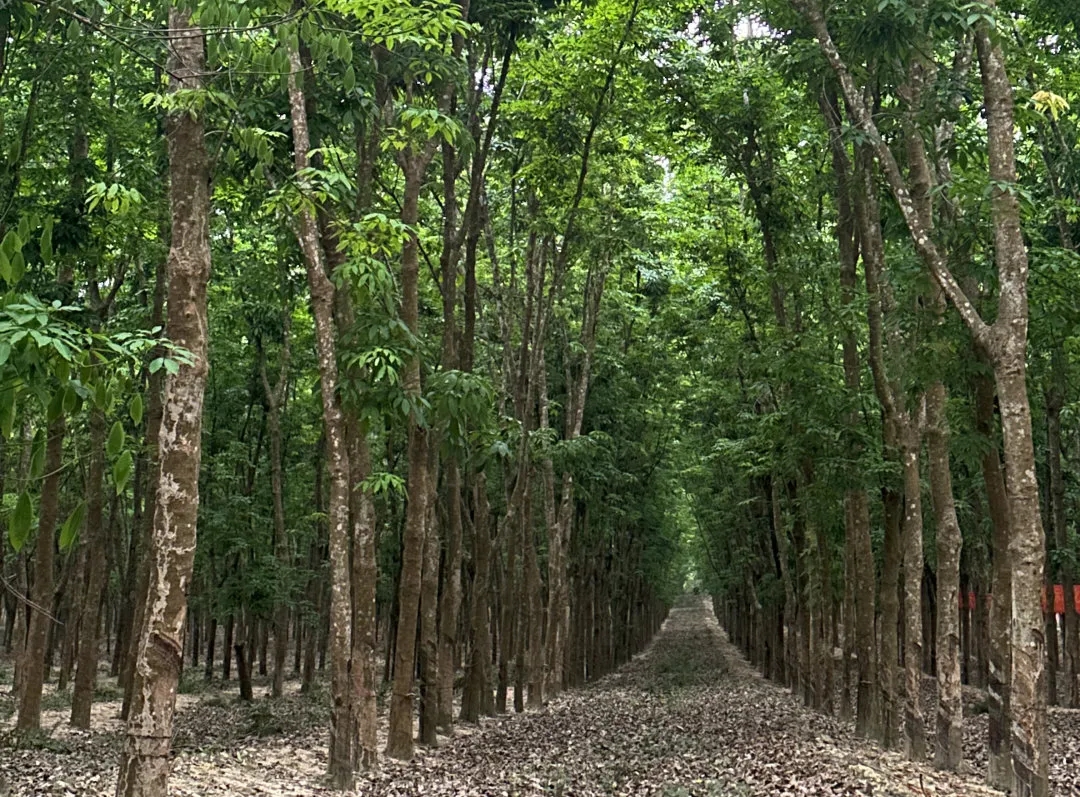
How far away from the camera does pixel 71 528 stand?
8.93 ft

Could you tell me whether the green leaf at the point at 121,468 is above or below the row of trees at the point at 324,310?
below

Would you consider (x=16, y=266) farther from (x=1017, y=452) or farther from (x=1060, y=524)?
(x=1060, y=524)

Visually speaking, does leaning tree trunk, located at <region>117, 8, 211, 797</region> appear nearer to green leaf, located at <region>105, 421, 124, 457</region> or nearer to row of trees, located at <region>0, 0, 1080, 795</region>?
row of trees, located at <region>0, 0, 1080, 795</region>

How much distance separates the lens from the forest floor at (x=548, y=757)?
435 inches

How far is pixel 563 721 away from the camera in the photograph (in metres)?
19.9

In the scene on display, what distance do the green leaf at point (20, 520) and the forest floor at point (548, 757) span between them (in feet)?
26.1

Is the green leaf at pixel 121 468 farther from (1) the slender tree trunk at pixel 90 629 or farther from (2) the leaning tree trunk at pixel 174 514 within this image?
(1) the slender tree trunk at pixel 90 629

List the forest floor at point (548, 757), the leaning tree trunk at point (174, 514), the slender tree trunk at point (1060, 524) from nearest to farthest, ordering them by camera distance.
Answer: the leaning tree trunk at point (174, 514)
the forest floor at point (548, 757)
the slender tree trunk at point (1060, 524)

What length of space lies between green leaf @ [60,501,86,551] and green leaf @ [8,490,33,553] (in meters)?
0.09

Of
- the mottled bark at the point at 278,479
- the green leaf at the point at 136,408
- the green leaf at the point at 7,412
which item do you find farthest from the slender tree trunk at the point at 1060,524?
the green leaf at the point at 7,412

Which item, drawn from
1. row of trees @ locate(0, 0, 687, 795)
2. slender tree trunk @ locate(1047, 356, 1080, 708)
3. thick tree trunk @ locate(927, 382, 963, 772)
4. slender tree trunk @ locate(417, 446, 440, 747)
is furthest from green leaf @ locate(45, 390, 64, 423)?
slender tree trunk @ locate(1047, 356, 1080, 708)

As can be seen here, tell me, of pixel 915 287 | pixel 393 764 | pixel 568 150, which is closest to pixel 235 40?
pixel 915 287

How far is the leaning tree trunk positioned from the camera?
6137 millimetres

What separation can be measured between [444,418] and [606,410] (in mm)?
17691
